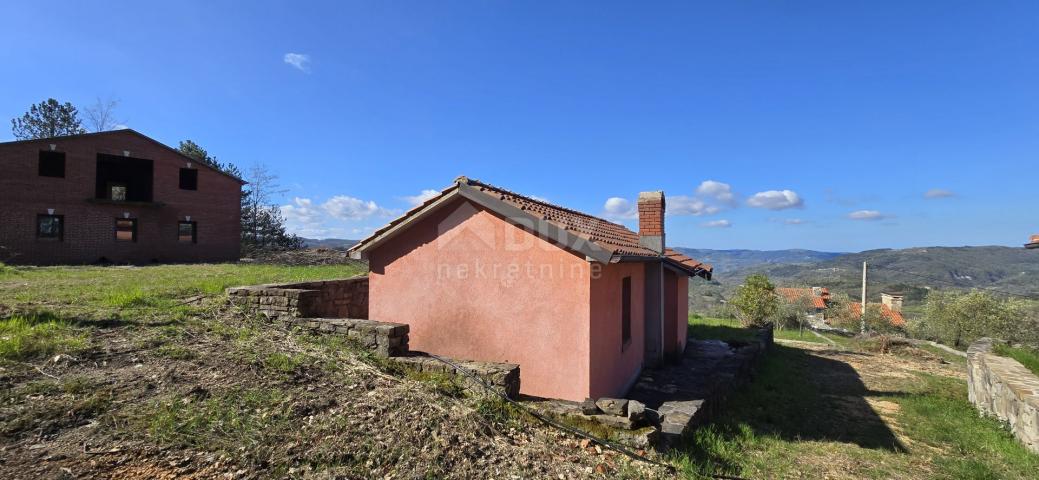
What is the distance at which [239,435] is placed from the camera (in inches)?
157

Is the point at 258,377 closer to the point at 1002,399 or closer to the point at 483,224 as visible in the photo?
the point at 483,224

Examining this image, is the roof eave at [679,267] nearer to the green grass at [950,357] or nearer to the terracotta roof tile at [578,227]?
the terracotta roof tile at [578,227]

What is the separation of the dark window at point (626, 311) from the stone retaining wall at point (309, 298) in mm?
5757

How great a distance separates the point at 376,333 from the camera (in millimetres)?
6441

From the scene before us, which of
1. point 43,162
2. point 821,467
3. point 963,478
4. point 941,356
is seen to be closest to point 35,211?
point 43,162

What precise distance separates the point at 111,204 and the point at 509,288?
2545 cm

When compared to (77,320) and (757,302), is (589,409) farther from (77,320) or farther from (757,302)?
Answer: (757,302)

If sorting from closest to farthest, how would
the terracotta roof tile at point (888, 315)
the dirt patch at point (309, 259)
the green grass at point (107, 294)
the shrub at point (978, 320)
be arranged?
the green grass at point (107, 294)
the shrub at point (978, 320)
the dirt patch at point (309, 259)
the terracotta roof tile at point (888, 315)

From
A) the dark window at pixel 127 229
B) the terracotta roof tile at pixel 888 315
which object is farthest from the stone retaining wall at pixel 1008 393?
the dark window at pixel 127 229

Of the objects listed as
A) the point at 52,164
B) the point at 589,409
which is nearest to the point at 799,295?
the point at 589,409

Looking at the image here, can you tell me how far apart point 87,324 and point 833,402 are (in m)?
13.3

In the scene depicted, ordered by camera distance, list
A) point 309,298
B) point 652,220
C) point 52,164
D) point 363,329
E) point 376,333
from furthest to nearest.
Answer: point 52,164 → point 652,220 → point 309,298 → point 363,329 → point 376,333

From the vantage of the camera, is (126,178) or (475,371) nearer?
(475,371)

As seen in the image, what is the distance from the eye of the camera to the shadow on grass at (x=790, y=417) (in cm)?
579
